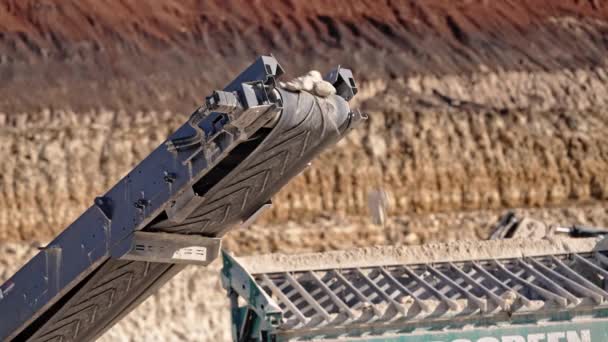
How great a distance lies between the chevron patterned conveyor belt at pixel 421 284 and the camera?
13.5m

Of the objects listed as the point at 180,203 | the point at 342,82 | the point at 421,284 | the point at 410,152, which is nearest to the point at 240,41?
the point at 410,152

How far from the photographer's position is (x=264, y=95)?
9008 mm

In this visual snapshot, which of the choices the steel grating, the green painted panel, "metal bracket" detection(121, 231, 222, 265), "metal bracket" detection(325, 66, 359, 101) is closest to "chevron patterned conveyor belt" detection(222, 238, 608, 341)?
the steel grating

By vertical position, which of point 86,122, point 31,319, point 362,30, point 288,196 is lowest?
point 31,319

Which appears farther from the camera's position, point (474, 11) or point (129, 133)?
point (474, 11)

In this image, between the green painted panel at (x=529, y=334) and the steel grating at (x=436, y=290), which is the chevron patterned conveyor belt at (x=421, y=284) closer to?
the steel grating at (x=436, y=290)

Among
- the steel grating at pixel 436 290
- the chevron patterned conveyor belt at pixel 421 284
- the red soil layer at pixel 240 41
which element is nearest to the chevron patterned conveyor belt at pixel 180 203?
the chevron patterned conveyor belt at pixel 421 284

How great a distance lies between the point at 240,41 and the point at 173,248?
910 inches

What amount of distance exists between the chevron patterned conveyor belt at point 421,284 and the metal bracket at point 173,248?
2.81m

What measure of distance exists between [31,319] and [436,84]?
939 inches

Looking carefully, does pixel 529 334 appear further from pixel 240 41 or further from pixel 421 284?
pixel 240 41

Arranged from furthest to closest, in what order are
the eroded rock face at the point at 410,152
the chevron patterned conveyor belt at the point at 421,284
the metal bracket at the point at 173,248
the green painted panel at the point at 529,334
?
the eroded rock face at the point at 410,152, the green painted panel at the point at 529,334, the chevron patterned conveyor belt at the point at 421,284, the metal bracket at the point at 173,248

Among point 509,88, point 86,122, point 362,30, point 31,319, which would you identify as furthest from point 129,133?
point 31,319

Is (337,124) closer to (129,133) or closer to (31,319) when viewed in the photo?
(31,319)
